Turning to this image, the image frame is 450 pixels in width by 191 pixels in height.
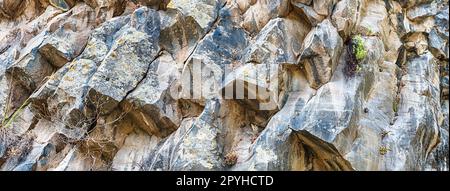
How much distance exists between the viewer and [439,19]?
12.5 m

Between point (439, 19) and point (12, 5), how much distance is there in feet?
47.9

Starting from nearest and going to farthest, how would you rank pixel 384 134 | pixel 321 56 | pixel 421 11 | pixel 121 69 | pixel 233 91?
pixel 384 134
pixel 233 91
pixel 321 56
pixel 121 69
pixel 421 11

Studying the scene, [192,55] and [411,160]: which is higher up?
[192,55]

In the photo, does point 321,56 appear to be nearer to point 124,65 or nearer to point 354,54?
point 354,54

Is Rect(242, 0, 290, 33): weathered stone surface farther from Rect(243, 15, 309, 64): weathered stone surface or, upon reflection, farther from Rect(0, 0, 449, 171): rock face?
Rect(243, 15, 309, 64): weathered stone surface

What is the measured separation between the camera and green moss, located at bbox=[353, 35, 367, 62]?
10164mm

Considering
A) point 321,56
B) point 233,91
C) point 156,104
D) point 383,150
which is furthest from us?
point 156,104

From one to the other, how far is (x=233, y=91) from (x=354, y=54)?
133 inches

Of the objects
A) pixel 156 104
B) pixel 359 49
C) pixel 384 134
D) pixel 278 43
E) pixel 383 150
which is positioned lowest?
pixel 383 150

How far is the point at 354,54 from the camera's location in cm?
1029

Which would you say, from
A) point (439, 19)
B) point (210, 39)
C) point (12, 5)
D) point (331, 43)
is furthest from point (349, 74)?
point (12, 5)

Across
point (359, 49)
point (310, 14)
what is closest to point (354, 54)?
point (359, 49)
